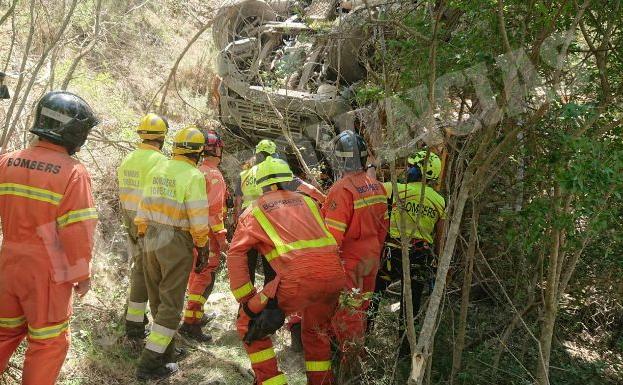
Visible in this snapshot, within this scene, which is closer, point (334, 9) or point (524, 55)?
point (524, 55)

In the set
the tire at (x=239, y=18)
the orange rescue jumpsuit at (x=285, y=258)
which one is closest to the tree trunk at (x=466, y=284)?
the orange rescue jumpsuit at (x=285, y=258)

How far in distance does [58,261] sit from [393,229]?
8.49 feet

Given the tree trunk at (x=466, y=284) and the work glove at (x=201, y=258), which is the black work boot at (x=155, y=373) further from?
the tree trunk at (x=466, y=284)

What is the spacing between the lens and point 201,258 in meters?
4.39

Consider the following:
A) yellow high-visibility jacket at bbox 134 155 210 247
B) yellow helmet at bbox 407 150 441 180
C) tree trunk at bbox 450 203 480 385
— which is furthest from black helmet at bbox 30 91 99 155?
yellow helmet at bbox 407 150 441 180

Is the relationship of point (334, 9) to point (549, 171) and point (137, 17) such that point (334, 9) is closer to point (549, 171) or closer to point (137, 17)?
point (549, 171)

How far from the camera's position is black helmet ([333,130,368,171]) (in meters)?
4.26

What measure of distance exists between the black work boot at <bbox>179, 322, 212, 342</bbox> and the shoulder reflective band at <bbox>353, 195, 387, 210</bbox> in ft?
5.88

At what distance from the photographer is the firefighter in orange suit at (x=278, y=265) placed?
3.51 metres

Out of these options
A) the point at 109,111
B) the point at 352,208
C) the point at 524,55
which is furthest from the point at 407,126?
the point at 109,111

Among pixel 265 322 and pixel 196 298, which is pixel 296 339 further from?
pixel 265 322

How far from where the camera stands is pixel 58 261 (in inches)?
119

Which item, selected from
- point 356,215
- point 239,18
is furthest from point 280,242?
point 239,18

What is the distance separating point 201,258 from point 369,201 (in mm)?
1343
